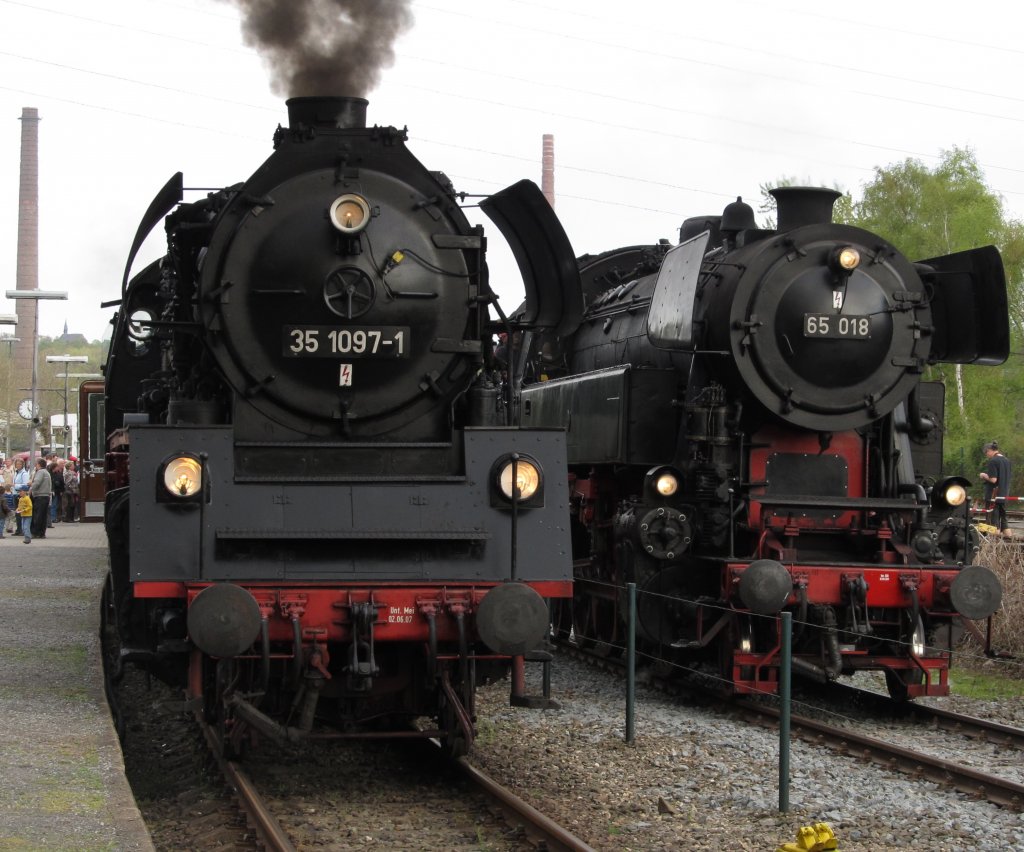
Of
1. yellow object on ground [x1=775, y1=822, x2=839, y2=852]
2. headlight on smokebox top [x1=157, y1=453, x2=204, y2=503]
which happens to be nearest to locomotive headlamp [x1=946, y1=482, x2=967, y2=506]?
yellow object on ground [x1=775, y1=822, x2=839, y2=852]

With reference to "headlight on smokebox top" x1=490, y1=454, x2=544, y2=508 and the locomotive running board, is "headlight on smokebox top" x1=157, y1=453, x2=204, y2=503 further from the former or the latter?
the locomotive running board

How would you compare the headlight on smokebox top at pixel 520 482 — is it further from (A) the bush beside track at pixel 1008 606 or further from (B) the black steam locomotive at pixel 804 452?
(A) the bush beside track at pixel 1008 606

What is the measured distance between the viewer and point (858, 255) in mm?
9805

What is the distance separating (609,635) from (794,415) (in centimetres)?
294

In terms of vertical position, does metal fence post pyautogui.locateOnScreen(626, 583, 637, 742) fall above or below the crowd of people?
below

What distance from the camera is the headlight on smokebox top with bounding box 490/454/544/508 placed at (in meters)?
7.03

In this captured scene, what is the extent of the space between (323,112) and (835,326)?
4.10 metres

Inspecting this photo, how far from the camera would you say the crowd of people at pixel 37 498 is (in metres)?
25.3

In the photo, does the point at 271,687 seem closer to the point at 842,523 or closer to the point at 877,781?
the point at 877,781

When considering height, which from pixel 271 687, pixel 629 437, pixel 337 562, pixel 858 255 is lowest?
pixel 271 687

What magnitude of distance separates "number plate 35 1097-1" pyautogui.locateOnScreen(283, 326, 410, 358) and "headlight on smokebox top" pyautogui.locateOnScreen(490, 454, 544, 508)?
822 mm

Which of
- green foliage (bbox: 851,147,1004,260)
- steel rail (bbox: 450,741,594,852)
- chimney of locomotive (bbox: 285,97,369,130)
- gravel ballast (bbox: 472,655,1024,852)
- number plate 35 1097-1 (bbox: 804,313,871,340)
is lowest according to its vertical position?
gravel ballast (bbox: 472,655,1024,852)

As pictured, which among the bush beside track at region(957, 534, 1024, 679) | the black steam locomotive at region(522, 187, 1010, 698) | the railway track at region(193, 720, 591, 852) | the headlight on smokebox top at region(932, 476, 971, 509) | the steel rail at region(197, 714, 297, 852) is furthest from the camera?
the bush beside track at region(957, 534, 1024, 679)

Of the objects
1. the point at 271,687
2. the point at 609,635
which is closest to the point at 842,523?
the point at 609,635
